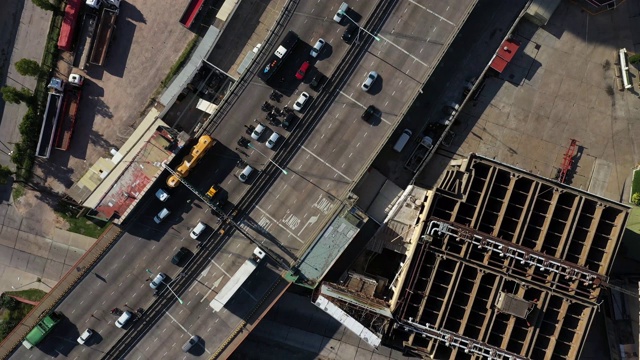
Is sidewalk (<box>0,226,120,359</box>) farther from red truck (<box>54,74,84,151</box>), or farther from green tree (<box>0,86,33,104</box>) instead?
green tree (<box>0,86,33,104</box>)

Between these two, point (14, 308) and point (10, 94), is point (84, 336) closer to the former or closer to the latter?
point (14, 308)

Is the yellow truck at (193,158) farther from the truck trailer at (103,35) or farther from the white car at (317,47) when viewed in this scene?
the truck trailer at (103,35)

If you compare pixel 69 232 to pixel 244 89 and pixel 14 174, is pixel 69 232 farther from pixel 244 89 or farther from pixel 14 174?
pixel 244 89

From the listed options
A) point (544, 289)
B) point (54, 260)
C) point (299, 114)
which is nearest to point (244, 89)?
point (299, 114)

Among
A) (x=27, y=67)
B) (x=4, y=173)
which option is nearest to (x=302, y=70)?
(x=27, y=67)

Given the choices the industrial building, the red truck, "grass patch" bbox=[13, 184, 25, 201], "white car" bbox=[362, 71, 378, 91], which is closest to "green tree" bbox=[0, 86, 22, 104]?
the red truck

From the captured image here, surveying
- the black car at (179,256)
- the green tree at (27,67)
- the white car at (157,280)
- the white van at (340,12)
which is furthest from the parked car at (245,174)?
the green tree at (27,67)
